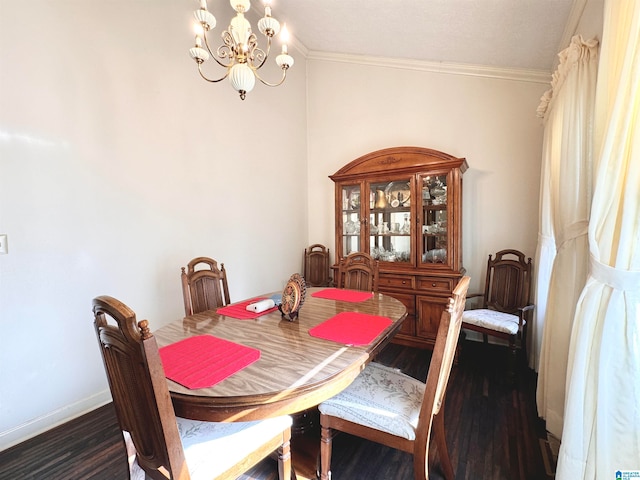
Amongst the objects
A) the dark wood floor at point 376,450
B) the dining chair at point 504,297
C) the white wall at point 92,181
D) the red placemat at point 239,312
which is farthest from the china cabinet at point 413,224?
the red placemat at point 239,312

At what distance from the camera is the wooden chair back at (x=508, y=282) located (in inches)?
109

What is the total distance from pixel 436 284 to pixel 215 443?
2385mm

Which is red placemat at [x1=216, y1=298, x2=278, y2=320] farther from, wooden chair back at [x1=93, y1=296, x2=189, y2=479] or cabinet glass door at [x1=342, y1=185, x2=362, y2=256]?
cabinet glass door at [x1=342, y1=185, x2=362, y2=256]

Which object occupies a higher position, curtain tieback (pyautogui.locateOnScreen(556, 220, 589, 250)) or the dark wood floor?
curtain tieback (pyautogui.locateOnScreen(556, 220, 589, 250))

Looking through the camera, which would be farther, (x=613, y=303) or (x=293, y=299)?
(x=293, y=299)

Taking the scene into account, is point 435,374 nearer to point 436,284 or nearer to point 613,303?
point 613,303

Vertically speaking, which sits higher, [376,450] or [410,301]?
[410,301]

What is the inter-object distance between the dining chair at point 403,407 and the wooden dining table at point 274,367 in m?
0.20

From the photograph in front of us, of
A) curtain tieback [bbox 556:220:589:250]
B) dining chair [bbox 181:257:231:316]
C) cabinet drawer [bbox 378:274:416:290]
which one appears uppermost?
curtain tieback [bbox 556:220:589:250]

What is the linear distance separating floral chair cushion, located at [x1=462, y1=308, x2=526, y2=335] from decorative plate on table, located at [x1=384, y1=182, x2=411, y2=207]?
48.4 inches

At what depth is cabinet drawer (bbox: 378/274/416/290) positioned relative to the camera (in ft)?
9.88

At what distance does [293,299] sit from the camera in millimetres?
1654

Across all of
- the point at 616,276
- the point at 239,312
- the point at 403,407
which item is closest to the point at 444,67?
the point at 616,276

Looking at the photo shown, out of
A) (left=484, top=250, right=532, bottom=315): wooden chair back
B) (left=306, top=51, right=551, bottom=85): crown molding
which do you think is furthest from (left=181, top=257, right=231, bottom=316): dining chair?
(left=306, top=51, right=551, bottom=85): crown molding
